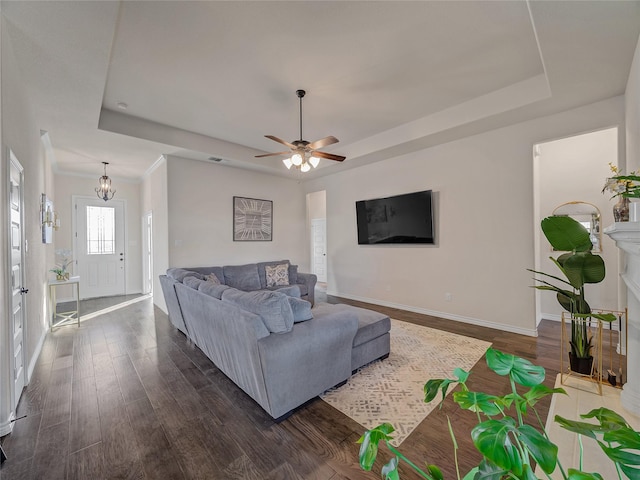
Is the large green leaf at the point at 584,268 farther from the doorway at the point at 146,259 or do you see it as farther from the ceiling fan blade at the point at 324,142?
the doorway at the point at 146,259

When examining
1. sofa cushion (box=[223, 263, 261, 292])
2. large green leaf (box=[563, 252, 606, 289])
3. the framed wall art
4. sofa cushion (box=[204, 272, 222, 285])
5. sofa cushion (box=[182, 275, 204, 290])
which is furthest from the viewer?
the framed wall art

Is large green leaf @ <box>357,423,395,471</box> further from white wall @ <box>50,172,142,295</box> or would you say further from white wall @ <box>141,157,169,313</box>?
white wall @ <box>50,172,142,295</box>

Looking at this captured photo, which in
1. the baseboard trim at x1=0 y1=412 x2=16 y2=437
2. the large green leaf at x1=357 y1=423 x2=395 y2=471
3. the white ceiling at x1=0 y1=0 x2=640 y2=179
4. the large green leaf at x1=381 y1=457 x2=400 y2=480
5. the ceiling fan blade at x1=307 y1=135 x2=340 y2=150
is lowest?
the baseboard trim at x1=0 y1=412 x2=16 y2=437

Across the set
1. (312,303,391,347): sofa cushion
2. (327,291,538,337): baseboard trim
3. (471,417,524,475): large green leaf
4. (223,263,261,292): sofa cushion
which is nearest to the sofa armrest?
(223,263,261,292): sofa cushion

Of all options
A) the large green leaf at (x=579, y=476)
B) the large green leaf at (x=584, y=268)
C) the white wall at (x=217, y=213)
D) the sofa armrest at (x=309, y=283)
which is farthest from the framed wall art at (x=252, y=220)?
the large green leaf at (x=579, y=476)

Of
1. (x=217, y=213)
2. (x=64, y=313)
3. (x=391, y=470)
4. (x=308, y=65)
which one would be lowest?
(x=64, y=313)

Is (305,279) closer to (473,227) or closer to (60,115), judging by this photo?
(473,227)

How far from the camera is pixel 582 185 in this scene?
161 inches

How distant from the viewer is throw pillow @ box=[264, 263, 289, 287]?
17.5 ft

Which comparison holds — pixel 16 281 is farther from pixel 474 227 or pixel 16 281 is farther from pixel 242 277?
pixel 474 227

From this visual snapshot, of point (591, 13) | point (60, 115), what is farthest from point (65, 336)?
point (591, 13)

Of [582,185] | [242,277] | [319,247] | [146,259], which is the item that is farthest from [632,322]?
[146,259]

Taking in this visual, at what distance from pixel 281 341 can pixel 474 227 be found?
3.45m

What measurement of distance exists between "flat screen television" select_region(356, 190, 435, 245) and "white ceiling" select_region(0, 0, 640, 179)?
0.94 metres
